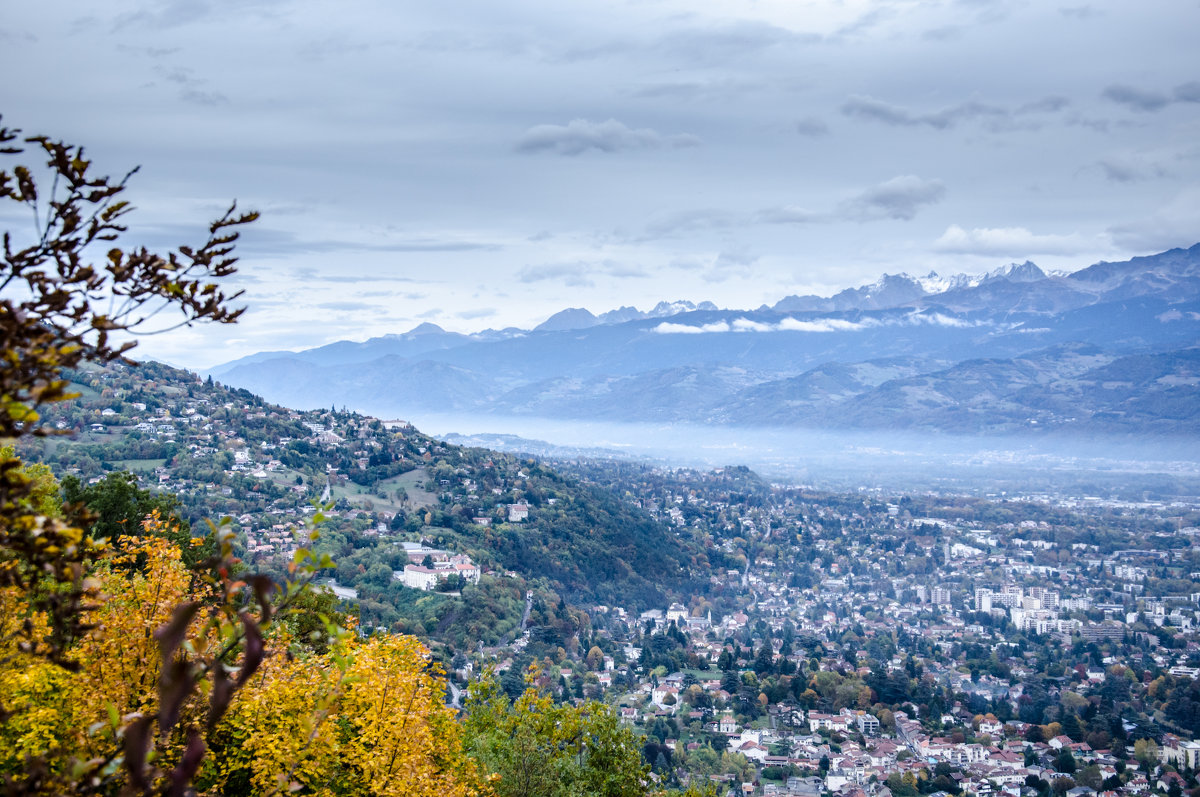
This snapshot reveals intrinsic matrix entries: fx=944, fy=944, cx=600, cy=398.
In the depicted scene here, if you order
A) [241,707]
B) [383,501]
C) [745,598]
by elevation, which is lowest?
[745,598]

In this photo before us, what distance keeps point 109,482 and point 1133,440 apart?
19710cm

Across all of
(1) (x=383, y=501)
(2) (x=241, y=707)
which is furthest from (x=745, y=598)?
(2) (x=241, y=707)

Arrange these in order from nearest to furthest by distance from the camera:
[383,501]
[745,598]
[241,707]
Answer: [241,707]
[383,501]
[745,598]

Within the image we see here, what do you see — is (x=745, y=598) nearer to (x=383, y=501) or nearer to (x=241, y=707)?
(x=383, y=501)

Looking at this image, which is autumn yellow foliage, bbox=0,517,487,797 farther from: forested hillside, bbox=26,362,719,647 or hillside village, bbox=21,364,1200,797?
forested hillside, bbox=26,362,719,647

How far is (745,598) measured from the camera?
226ft

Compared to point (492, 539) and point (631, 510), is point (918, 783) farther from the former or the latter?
point (631, 510)

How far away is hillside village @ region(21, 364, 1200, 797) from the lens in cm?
3547

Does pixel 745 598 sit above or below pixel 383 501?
below

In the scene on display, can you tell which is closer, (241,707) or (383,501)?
(241,707)

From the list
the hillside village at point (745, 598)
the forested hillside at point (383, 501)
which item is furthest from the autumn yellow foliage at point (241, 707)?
the forested hillside at point (383, 501)

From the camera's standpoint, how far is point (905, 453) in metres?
200

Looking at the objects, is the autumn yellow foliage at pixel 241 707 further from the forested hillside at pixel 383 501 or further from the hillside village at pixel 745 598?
the forested hillside at pixel 383 501

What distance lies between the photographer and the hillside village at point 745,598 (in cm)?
3547
